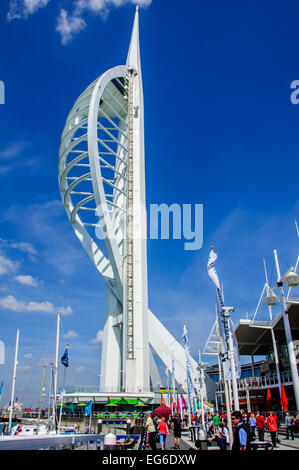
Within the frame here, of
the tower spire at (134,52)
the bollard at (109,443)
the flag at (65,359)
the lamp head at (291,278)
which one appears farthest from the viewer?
the tower spire at (134,52)

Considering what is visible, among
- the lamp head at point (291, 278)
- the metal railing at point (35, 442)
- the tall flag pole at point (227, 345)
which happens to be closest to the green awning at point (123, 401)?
the lamp head at point (291, 278)

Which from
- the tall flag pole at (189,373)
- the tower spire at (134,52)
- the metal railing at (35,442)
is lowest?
the metal railing at (35,442)

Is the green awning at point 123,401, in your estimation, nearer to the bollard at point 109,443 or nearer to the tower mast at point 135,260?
the tower mast at point 135,260

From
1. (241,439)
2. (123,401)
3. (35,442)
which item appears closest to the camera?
(35,442)

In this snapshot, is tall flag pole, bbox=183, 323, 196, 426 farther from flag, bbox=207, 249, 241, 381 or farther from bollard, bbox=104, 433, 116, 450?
bollard, bbox=104, 433, 116, 450

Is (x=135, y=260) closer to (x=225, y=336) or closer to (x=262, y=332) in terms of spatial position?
(x=262, y=332)

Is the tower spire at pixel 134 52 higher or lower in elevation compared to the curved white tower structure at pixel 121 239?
higher

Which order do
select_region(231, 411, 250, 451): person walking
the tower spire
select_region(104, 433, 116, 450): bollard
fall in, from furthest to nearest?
the tower spire, select_region(104, 433, 116, 450): bollard, select_region(231, 411, 250, 451): person walking

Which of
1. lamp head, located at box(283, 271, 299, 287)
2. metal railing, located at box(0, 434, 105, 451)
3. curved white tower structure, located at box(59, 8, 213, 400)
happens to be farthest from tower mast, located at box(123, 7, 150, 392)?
metal railing, located at box(0, 434, 105, 451)

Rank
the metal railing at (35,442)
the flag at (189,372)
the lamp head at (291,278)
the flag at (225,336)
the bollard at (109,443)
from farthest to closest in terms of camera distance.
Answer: the flag at (189,372)
the lamp head at (291,278)
the flag at (225,336)
the bollard at (109,443)
the metal railing at (35,442)

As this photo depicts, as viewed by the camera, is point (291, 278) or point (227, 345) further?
point (291, 278)

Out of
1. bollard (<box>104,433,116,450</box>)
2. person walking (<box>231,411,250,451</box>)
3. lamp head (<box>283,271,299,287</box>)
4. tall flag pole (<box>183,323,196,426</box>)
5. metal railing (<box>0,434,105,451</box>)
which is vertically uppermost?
lamp head (<box>283,271,299,287</box>)

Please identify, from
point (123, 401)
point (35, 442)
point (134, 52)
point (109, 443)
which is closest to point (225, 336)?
point (109, 443)
